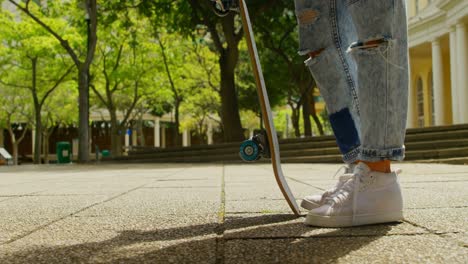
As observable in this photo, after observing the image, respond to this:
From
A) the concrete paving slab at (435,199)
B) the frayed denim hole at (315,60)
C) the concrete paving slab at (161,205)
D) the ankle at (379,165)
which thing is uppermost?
the frayed denim hole at (315,60)

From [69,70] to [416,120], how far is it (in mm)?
18620

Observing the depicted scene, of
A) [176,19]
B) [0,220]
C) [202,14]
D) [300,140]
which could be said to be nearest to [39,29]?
[176,19]

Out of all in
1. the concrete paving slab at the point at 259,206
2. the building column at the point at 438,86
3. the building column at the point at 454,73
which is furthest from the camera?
the building column at the point at 438,86

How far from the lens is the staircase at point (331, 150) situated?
12.2 meters

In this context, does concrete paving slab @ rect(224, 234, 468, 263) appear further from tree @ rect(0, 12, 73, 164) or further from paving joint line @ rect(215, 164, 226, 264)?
tree @ rect(0, 12, 73, 164)

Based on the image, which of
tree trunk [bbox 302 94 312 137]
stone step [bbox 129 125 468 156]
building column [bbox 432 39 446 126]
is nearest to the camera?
stone step [bbox 129 125 468 156]

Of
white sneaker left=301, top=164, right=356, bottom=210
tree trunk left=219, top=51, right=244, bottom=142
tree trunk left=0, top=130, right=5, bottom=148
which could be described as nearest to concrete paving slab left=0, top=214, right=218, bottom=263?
white sneaker left=301, top=164, right=356, bottom=210

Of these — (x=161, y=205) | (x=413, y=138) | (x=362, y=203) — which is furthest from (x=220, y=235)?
(x=413, y=138)

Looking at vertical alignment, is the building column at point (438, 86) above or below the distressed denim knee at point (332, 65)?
above

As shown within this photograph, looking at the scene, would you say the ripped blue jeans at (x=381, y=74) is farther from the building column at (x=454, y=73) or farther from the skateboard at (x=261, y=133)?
the building column at (x=454, y=73)

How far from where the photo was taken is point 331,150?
1370 cm

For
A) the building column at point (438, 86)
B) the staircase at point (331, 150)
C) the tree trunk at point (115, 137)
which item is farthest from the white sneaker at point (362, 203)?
the tree trunk at point (115, 137)

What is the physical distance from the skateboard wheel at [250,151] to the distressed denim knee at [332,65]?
0.49 metres

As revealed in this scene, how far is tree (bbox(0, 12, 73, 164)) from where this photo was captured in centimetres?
2081
